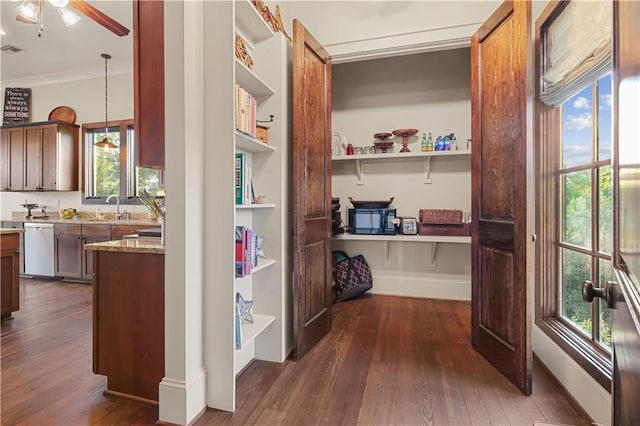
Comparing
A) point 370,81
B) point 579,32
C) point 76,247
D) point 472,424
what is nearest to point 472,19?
point 579,32

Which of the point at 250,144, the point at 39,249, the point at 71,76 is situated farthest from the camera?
the point at 71,76

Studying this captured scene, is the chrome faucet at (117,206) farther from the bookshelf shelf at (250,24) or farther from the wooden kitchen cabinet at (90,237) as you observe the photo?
the bookshelf shelf at (250,24)

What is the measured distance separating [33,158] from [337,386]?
573cm

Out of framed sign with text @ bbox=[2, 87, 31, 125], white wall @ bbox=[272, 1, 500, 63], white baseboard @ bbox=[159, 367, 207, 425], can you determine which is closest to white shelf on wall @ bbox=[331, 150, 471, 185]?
white wall @ bbox=[272, 1, 500, 63]

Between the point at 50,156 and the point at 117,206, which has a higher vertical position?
the point at 50,156

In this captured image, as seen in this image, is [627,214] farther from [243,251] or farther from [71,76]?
[71,76]

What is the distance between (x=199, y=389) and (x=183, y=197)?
0.98 metres

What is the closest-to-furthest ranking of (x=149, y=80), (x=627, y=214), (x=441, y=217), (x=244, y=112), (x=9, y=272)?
(x=627, y=214) < (x=149, y=80) < (x=244, y=112) < (x=9, y=272) < (x=441, y=217)

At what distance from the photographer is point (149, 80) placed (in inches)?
65.1

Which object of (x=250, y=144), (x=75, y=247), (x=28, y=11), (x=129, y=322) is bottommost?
(x=129, y=322)

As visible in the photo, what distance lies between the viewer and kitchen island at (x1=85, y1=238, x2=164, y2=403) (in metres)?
1.64

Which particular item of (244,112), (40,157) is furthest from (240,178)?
(40,157)

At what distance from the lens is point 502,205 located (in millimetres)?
1996

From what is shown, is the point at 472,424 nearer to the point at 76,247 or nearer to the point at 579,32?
the point at 579,32
